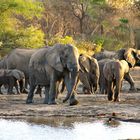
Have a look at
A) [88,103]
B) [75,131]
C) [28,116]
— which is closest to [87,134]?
[75,131]

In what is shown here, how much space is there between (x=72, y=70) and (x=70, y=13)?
49.6 meters

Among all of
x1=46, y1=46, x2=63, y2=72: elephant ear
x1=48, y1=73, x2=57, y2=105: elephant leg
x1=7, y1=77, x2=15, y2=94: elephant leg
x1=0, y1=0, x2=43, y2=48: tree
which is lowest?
x1=7, y1=77, x2=15, y2=94: elephant leg

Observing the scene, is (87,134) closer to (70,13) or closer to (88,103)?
(88,103)

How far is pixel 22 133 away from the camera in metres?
13.9

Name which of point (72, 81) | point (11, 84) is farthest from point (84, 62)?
point (72, 81)

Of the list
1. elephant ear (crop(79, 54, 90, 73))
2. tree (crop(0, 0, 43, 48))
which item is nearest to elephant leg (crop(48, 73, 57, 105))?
elephant ear (crop(79, 54, 90, 73))

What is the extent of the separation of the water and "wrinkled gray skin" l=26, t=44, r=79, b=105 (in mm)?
3441

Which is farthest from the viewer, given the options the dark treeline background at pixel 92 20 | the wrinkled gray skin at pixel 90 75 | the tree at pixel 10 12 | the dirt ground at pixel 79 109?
the dark treeline background at pixel 92 20

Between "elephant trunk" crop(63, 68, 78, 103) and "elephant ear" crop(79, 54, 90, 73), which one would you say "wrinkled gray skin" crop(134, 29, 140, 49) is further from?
"elephant trunk" crop(63, 68, 78, 103)

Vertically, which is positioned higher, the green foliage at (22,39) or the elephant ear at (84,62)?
the green foliage at (22,39)

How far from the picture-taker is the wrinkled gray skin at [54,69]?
62.0ft

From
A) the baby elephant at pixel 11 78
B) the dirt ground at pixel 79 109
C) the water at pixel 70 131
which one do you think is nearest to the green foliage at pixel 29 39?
the baby elephant at pixel 11 78

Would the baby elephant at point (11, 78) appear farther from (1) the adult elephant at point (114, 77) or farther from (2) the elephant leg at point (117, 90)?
(2) the elephant leg at point (117, 90)

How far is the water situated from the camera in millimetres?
13258
